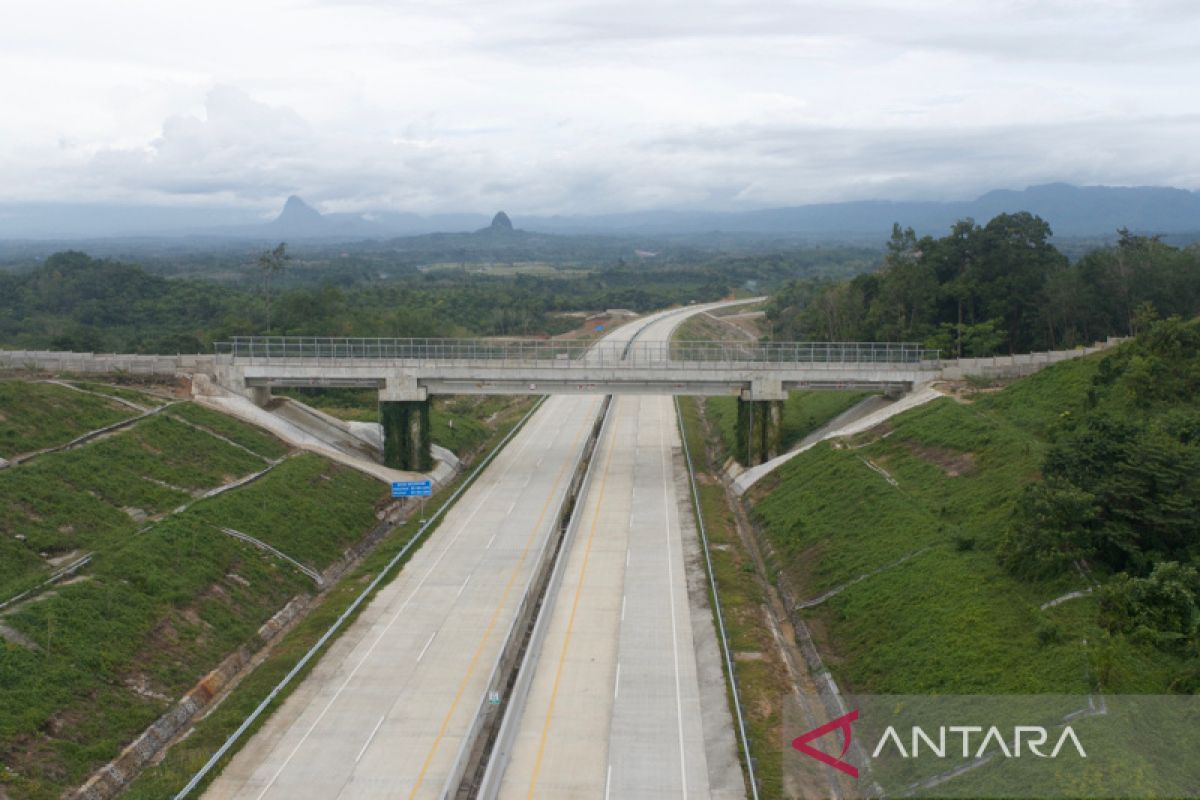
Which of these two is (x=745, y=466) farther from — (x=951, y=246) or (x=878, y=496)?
(x=951, y=246)

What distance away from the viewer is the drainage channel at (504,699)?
108ft

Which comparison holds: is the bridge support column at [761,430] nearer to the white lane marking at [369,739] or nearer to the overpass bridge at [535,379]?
the overpass bridge at [535,379]

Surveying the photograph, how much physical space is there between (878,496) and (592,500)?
1980cm

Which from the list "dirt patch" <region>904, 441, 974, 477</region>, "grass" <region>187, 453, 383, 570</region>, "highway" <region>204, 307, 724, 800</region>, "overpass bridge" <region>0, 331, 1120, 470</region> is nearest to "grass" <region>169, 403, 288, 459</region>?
"grass" <region>187, 453, 383, 570</region>

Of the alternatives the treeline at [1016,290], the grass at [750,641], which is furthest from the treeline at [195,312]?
the treeline at [1016,290]

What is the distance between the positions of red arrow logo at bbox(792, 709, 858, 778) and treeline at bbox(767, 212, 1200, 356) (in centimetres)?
5660

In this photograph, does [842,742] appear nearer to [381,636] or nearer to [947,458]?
[381,636]

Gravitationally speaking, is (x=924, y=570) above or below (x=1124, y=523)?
below

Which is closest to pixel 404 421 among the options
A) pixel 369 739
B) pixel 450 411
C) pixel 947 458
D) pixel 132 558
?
pixel 450 411

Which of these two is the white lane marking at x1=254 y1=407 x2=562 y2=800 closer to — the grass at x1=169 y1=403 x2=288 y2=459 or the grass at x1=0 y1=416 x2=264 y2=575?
the grass at x1=0 y1=416 x2=264 y2=575

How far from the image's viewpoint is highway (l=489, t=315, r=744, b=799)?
3388 cm

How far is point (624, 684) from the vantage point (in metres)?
40.8

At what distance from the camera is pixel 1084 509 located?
1591 inches

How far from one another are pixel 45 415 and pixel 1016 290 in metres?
78.5
